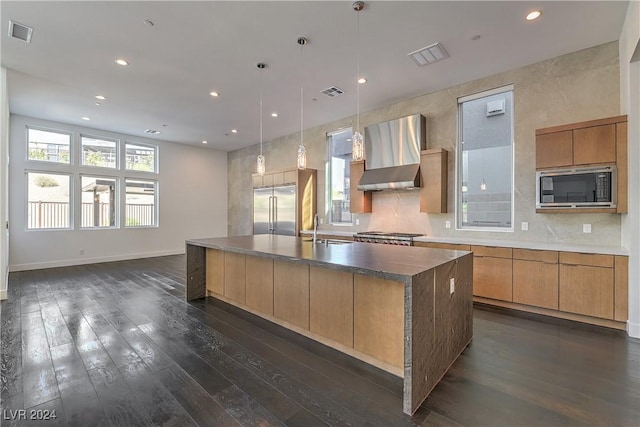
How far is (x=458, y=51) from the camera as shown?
3545 millimetres

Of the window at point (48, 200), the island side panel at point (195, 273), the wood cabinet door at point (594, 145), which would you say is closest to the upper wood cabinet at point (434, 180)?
the wood cabinet door at point (594, 145)

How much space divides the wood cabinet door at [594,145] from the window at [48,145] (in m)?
9.57

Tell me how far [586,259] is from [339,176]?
4.35m

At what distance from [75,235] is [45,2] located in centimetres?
568

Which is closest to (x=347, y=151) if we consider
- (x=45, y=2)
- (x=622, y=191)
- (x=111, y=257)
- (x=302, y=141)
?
(x=302, y=141)

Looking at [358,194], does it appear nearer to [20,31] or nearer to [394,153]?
[394,153]

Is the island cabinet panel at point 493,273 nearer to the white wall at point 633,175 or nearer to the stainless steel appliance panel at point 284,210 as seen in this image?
the white wall at point 633,175

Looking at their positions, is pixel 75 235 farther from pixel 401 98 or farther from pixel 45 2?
pixel 401 98

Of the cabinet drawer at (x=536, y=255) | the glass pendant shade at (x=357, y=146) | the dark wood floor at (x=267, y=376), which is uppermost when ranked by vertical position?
the glass pendant shade at (x=357, y=146)

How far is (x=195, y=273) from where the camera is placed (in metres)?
4.20

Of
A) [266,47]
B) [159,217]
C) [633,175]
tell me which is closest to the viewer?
[633,175]

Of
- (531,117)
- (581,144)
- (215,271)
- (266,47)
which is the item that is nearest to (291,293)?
(215,271)

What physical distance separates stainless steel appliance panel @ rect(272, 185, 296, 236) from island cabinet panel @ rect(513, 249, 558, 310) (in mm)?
4407

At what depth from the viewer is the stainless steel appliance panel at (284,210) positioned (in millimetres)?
6793
